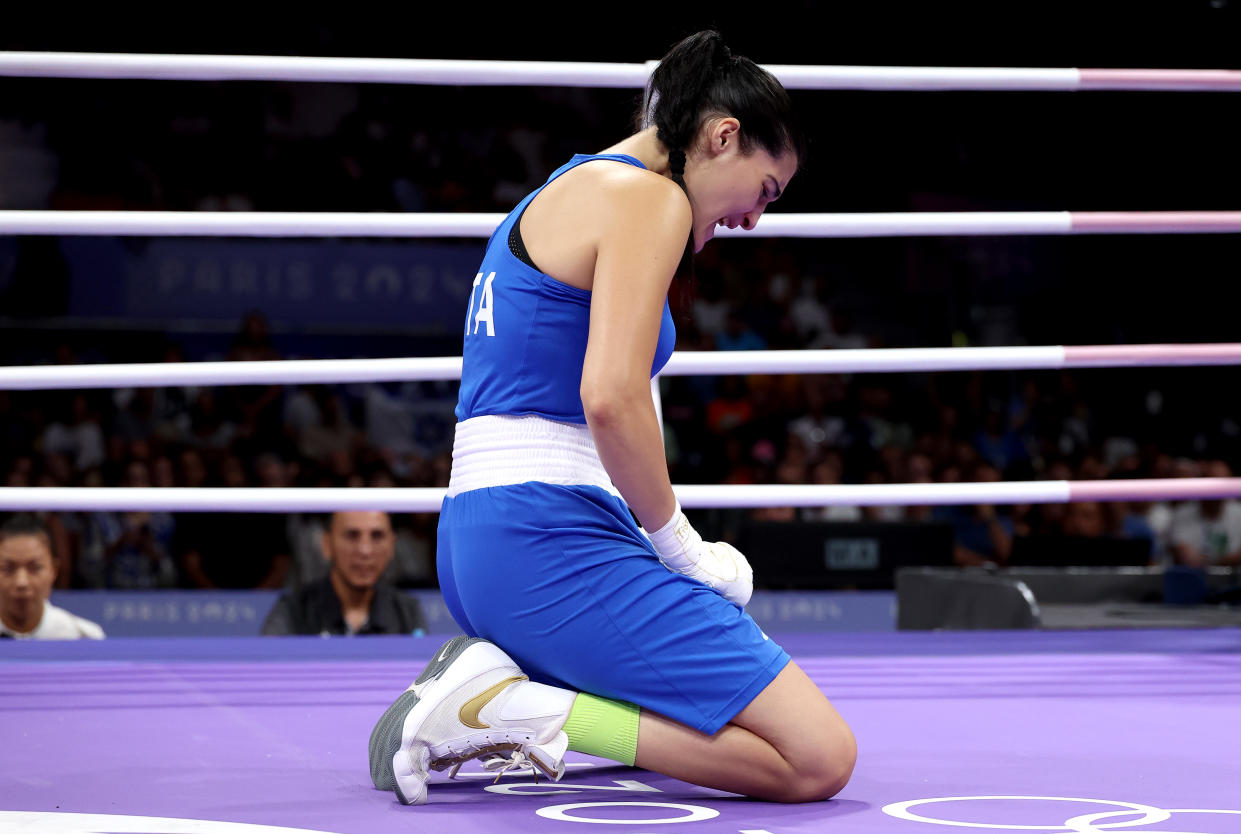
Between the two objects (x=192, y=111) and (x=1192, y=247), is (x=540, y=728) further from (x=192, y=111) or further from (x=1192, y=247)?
(x=1192, y=247)

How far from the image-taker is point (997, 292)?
25.1ft

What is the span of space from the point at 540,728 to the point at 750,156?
554 mm

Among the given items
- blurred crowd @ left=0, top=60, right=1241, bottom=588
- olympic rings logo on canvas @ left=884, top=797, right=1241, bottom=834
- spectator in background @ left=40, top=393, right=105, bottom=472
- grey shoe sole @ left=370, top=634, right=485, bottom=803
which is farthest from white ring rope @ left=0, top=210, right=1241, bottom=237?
spectator in background @ left=40, top=393, right=105, bottom=472

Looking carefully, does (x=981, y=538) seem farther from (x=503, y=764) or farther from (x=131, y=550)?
(x=503, y=764)

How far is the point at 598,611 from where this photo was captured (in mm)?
1190

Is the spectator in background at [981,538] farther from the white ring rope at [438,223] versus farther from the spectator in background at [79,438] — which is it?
the spectator in background at [79,438]

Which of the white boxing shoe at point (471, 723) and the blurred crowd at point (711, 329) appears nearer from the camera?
the white boxing shoe at point (471, 723)

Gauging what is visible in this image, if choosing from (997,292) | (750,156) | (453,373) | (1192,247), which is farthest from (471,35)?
(750,156)

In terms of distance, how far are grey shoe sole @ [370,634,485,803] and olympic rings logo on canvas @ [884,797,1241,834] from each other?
0.40 metres

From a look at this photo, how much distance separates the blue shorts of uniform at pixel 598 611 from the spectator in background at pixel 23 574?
6.47 ft

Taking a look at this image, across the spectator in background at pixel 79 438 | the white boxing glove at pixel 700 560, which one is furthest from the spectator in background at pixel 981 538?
the white boxing glove at pixel 700 560

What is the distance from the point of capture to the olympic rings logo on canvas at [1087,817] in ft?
3.35

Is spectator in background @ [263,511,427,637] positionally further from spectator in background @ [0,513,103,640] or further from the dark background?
the dark background

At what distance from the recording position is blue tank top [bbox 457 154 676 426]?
122 centimetres
